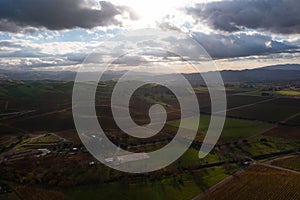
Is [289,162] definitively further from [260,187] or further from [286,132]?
[286,132]

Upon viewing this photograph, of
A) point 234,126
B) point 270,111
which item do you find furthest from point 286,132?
point 270,111

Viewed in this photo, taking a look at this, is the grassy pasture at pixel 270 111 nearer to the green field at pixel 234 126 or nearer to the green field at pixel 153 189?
the green field at pixel 234 126

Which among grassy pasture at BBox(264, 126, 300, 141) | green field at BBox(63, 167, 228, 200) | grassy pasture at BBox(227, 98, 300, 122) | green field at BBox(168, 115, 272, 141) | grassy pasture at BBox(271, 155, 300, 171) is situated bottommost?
grassy pasture at BBox(271, 155, 300, 171)

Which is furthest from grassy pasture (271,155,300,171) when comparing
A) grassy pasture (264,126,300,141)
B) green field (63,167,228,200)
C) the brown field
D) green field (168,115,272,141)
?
green field (168,115,272,141)

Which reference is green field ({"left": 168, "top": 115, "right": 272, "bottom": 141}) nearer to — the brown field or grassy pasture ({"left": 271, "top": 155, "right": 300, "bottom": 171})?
grassy pasture ({"left": 271, "top": 155, "right": 300, "bottom": 171})

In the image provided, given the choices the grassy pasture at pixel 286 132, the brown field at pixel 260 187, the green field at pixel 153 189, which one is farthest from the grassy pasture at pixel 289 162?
the grassy pasture at pixel 286 132

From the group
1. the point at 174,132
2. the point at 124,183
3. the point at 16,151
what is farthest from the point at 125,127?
the point at 124,183
